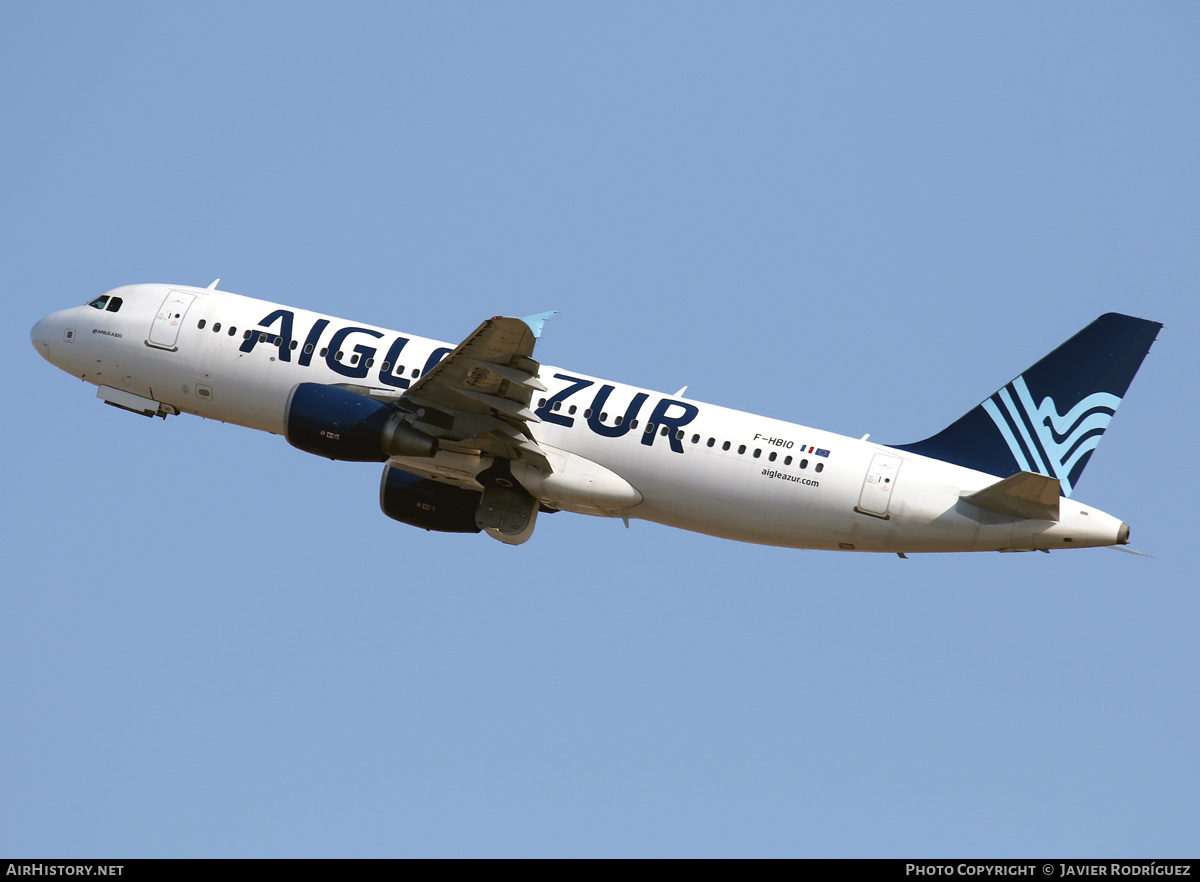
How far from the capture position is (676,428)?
3456 cm

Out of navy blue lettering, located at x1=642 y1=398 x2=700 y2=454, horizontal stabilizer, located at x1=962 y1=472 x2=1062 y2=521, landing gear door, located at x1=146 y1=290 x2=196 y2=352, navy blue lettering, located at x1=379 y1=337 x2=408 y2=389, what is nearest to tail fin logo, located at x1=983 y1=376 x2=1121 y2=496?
horizontal stabilizer, located at x1=962 y1=472 x2=1062 y2=521

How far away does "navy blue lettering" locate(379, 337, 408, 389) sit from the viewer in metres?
35.7

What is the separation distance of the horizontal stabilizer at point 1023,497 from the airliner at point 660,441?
1.8 inches

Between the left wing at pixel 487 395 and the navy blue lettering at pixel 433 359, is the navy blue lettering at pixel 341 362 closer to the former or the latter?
the navy blue lettering at pixel 433 359

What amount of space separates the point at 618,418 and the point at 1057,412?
1186 centimetres

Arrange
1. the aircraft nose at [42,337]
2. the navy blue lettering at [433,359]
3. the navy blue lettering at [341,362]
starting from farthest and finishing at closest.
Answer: the aircraft nose at [42,337]
the navy blue lettering at [341,362]
the navy blue lettering at [433,359]

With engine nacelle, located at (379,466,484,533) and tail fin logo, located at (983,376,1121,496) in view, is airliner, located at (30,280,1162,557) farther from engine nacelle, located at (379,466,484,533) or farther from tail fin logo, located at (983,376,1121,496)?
engine nacelle, located at (379,466,484,533)

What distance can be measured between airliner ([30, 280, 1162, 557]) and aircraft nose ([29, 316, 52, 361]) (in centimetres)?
596

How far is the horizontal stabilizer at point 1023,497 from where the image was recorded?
31.4 m

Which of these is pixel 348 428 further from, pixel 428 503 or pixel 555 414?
pixel 555 414

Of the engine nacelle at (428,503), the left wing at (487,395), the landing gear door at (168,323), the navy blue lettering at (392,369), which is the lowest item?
the engine nacelle at (428,503)

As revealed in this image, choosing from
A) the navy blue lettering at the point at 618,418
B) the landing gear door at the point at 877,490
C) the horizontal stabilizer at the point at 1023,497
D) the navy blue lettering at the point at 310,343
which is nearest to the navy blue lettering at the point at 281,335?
the navy blue lettering at the point at 310,343
